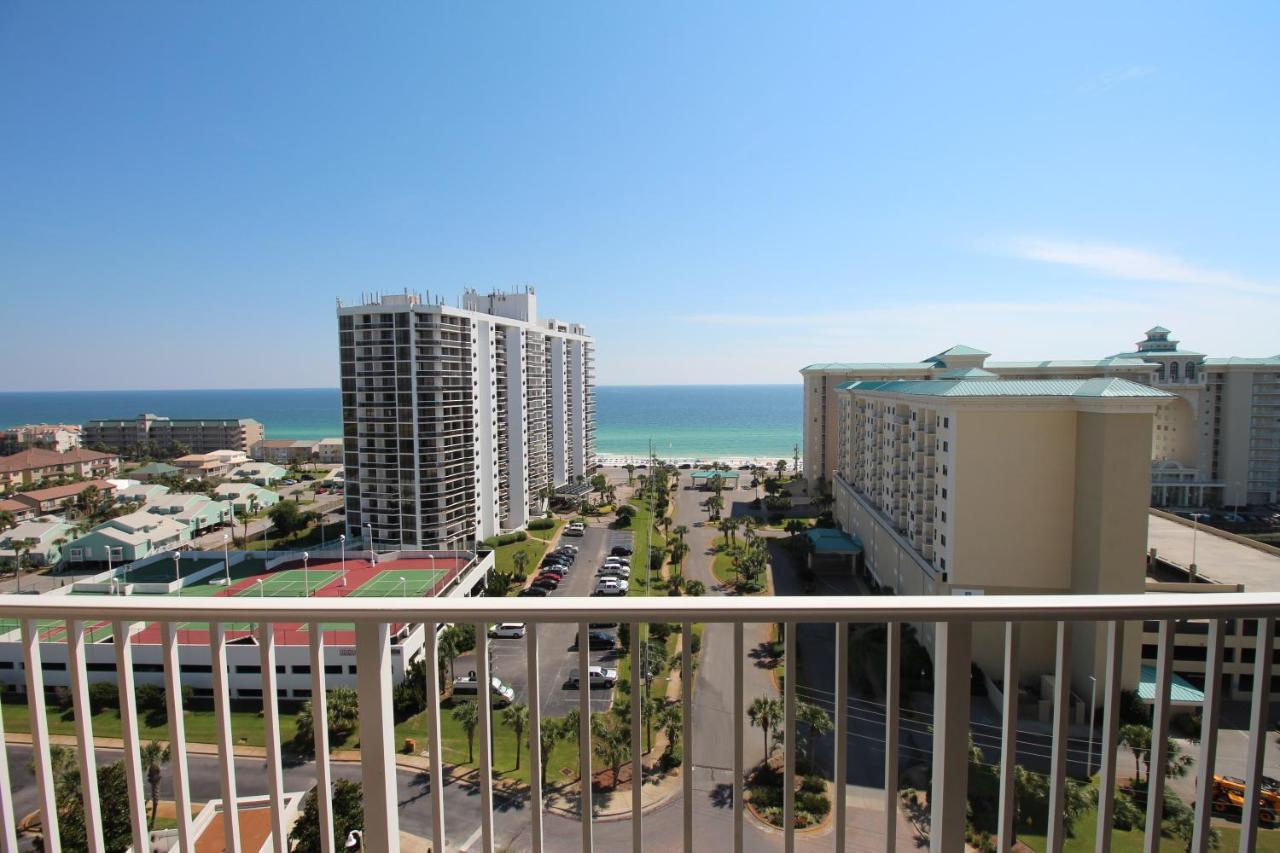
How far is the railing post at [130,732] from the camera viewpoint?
1.12 metres

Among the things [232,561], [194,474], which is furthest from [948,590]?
[194,474]

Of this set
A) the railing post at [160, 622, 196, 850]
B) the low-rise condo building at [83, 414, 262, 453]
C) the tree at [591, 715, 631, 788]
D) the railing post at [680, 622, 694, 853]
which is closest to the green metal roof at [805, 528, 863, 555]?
the tree at [591, 715, 631, 788]

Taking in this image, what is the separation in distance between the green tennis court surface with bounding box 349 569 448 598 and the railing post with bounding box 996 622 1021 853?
13.6 metres

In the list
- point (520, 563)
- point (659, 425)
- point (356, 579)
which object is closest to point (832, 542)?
→ point (520, 563)

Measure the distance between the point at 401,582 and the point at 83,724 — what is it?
14.3 m

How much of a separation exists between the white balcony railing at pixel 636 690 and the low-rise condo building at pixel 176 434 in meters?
60.5

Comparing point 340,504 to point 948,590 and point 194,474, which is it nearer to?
point 194,474

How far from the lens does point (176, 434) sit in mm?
54094

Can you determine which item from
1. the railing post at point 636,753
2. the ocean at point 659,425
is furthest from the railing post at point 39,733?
the ocean at point 659,425

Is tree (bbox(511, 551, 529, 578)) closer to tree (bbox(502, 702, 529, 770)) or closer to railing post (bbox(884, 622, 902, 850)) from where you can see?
tree (bbox(502, 702, 529, 770))

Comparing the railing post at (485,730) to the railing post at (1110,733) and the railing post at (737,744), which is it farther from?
the railing post at (1110,733)

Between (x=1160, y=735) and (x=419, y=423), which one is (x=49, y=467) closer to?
(x=419, y=423)

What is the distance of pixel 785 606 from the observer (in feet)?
3.49

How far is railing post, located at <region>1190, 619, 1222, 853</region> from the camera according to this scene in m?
1.12
